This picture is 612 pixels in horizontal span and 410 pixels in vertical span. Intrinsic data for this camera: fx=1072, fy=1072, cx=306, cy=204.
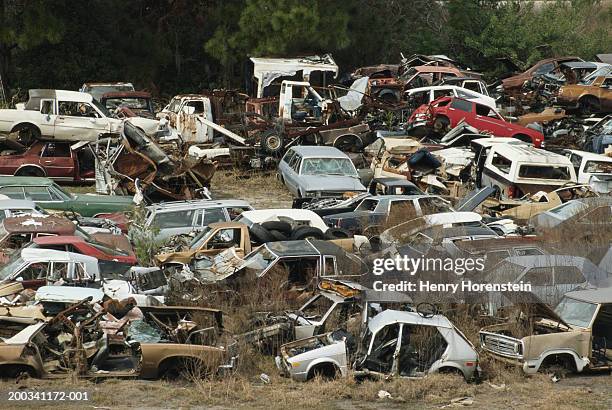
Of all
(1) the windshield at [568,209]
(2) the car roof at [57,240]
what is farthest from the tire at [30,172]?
(1) the windshield at [568,209]

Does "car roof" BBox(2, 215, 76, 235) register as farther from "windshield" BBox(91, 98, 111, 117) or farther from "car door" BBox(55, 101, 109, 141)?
"windshield" BBox(91, 98, 111, 117)

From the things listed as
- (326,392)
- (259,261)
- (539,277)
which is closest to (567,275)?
(539,277)

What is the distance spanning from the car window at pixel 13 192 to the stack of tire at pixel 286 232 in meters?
5.12

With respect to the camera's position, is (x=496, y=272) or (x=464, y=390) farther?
(x=496, y=272)

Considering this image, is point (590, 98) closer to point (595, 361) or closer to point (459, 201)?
point (459, 201)

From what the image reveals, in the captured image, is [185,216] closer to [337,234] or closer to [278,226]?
[278,226]

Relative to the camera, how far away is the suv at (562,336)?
14648 mm

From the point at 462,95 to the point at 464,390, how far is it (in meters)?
17.3

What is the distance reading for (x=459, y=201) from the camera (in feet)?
73.2

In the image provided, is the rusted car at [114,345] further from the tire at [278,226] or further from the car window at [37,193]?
the car window at [37,193]

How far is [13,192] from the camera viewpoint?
21188 millimetres

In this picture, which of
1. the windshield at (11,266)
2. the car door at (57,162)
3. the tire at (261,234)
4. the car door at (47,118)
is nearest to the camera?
the windshield at (11,266)

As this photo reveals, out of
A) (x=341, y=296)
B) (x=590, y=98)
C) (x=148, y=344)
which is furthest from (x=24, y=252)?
(x=590, y=98)

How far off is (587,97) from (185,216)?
16047 mm
